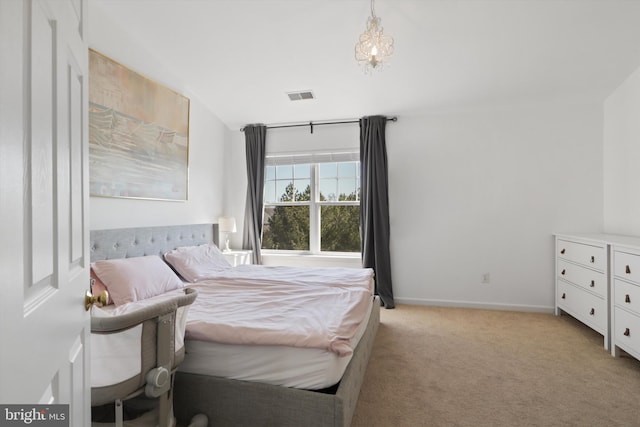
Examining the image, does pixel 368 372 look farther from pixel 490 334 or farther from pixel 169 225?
pixel 169 225

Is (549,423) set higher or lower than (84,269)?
lower

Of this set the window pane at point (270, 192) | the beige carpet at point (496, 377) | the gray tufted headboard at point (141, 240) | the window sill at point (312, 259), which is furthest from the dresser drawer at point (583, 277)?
the gray tufted headboard at point (141, 240)

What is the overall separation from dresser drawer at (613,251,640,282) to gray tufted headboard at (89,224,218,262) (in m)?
3.96

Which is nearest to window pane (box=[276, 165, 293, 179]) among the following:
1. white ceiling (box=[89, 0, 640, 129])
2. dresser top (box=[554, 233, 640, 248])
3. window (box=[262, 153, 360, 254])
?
window (box=[262, 153, 360, 254])

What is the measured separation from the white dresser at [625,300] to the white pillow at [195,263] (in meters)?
3.41

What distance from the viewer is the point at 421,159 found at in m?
4.08

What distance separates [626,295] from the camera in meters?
2.41

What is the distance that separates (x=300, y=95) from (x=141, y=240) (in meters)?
2.39

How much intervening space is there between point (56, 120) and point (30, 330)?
44cm

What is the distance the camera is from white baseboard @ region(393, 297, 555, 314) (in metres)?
3.73

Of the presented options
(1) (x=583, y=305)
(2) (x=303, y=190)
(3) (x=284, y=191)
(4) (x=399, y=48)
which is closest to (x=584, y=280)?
(1) (x=583, y=305)

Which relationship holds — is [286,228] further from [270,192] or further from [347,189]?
[347,189]

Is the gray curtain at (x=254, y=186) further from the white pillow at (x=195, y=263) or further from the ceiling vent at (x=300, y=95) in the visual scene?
the white pillow at (x=195, y=263)

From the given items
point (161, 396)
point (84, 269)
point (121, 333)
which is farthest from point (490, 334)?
point (84, 269)
